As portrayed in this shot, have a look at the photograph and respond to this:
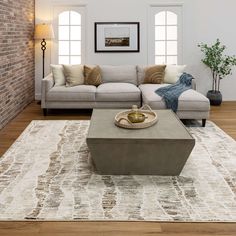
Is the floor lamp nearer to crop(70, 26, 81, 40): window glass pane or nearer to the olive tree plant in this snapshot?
crop(70, 26, 81, 40): window glass pane

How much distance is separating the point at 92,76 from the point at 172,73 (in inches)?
54.6

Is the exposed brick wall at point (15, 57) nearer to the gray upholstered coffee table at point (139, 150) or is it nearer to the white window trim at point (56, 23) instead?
the white window trim at point (56, 23)

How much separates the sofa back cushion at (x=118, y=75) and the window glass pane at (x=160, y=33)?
103cm

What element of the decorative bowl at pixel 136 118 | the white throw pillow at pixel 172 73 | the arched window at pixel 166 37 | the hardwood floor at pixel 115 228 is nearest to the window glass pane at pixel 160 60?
the arched window at pixel 166 37

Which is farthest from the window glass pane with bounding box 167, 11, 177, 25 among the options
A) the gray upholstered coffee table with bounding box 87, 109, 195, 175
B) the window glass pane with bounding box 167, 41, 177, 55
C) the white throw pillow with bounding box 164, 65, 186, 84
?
the gray upholstered coffee table with bounding box 87, 109, 195, 175

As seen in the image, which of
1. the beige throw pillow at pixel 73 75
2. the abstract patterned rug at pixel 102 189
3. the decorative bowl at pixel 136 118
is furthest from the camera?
the beige throw pillow at pixel 73 75

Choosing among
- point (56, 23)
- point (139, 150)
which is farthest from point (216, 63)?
point (139, 150)

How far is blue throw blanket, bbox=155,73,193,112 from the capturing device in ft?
17.1

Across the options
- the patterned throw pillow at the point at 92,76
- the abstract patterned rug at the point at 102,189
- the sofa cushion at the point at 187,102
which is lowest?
the abstract patterned rug at the point at 102,189

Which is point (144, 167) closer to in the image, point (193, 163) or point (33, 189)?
point (193, 163)

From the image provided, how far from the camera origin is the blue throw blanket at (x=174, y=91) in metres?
5.21

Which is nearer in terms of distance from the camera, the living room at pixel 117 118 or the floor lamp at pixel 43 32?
the living room at pixel 117 118

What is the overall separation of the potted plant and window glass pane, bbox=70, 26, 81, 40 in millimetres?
2343

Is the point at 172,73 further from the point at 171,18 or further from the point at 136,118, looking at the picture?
the point at 136,118
